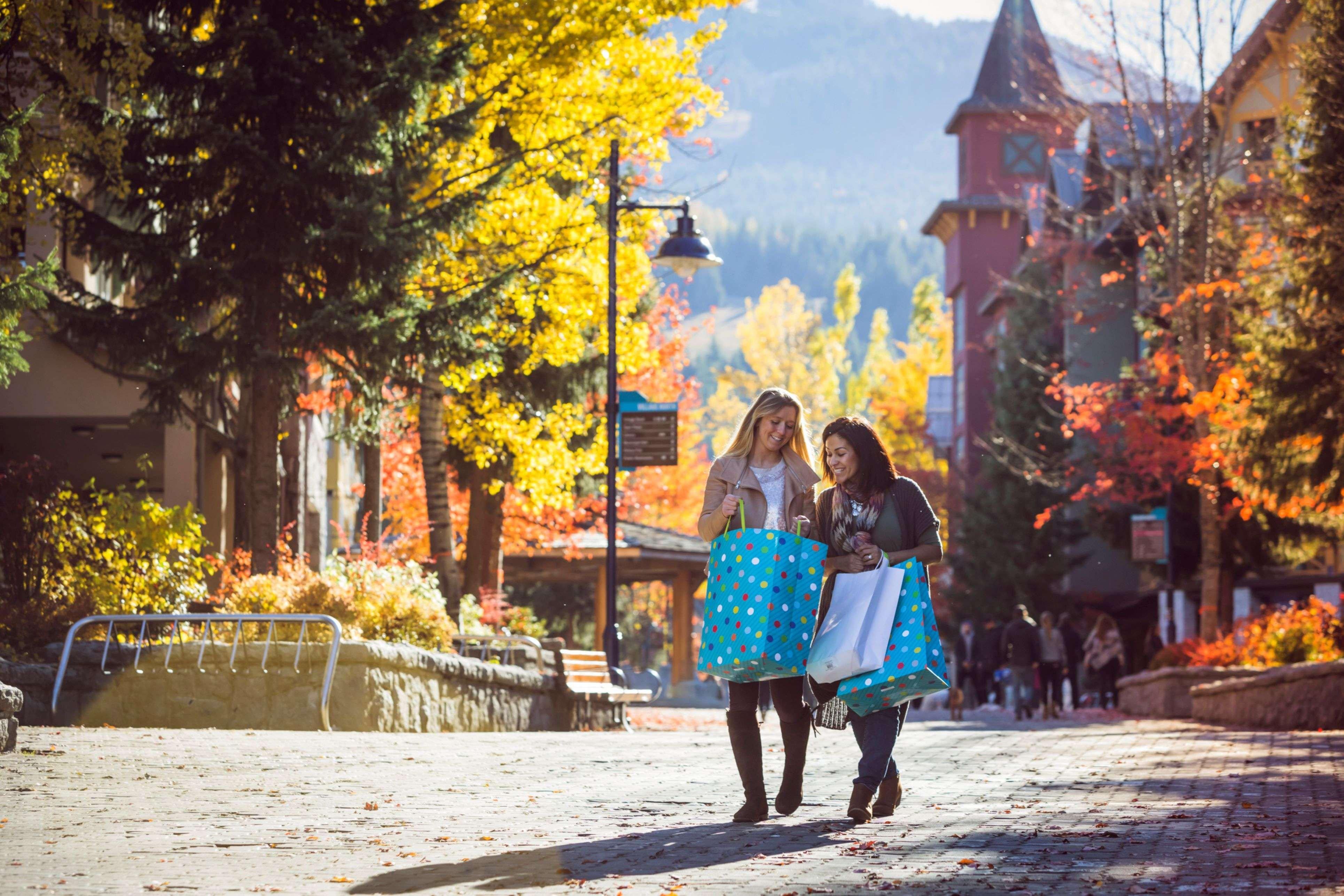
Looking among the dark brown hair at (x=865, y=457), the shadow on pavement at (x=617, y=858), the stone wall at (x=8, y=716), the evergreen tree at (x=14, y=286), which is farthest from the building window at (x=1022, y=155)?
the shadow on pavement at (x=617, y=858)

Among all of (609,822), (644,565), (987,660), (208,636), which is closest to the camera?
(609,822)

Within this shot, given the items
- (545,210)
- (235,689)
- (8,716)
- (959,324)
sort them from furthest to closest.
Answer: (959,324) → (545,210) → (235,689) → (8,716)

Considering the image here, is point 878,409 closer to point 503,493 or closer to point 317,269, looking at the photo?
point 503,493

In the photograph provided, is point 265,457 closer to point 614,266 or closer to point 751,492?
point 614,266

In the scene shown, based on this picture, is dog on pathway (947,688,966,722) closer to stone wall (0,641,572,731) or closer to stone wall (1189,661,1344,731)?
stone wall (1189,661,1344,731)

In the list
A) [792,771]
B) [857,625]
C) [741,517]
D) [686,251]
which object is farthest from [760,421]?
[686,251]

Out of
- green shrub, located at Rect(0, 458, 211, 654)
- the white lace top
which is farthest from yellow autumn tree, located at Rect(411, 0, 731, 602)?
the white lace top

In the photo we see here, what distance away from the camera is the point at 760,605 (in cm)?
682

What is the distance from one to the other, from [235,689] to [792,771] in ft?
22.6

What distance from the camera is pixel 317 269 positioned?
15.1 meters

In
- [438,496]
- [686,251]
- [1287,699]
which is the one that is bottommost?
[1287,699]

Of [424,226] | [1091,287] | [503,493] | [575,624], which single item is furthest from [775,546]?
[575,624]

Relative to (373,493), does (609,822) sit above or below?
below

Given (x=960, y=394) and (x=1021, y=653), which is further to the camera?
(x=960, y=394)
